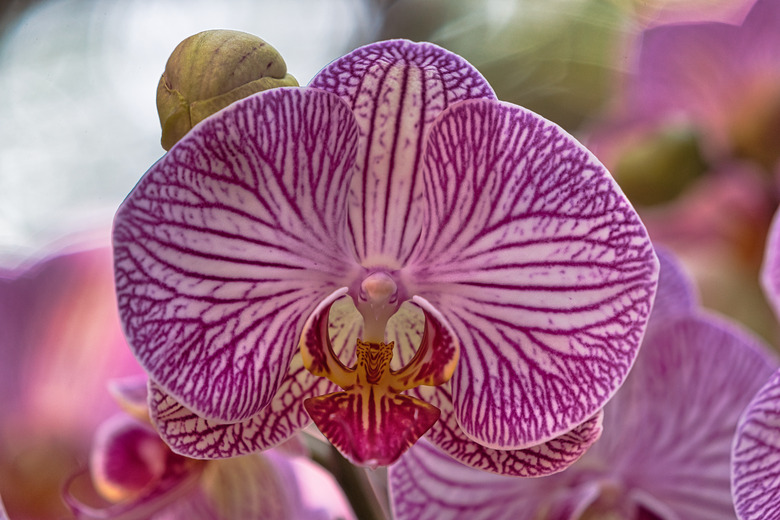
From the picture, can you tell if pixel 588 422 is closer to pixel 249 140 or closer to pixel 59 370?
pixel 249 140

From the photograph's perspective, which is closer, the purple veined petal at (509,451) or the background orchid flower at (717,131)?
the purple veined petal at (509,451)

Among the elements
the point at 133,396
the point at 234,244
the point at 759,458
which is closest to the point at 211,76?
the point at 234,244

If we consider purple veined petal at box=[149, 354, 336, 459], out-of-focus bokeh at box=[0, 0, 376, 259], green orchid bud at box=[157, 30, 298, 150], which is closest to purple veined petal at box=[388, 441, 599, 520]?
purple veined petal at box=[149, 354, 336, 459]

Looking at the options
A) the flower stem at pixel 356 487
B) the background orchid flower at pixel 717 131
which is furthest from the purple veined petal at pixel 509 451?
the background orchid flower at pixel 717 131

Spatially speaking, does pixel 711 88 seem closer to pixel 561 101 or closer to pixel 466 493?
pixel 561 101

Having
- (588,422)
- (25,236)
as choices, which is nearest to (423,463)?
(588,422)

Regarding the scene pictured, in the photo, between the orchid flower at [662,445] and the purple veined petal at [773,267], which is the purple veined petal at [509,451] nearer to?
the orchid flower at [662,445]
